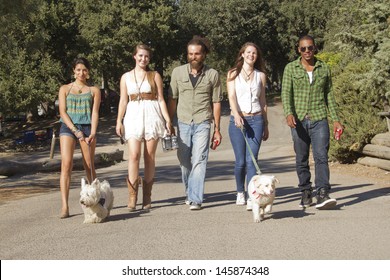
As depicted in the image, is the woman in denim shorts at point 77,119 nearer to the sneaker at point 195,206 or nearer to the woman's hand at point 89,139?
the woman's hand at point 89,139

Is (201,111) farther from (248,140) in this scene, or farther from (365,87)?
(365,87)

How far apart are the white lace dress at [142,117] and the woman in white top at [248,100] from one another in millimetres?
985

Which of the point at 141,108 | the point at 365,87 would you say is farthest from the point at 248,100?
the point at 365,87

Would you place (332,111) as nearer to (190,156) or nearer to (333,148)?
(190,156)

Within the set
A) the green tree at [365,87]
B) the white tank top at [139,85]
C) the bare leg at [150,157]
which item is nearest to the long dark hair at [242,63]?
the white tank top at [139,85]

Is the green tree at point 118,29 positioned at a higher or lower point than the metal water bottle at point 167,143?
higher

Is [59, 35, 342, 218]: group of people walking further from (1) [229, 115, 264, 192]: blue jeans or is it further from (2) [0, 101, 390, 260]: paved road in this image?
(2) [0, 101, 390, 260]: paved road

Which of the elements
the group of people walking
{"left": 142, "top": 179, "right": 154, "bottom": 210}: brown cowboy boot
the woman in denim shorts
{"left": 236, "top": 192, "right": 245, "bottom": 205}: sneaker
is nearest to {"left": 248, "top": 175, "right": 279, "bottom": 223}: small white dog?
the group of people walking

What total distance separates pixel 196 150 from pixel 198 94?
0.73 m

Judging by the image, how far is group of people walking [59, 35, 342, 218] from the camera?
792cm

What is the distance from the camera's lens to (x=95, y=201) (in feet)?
23.3

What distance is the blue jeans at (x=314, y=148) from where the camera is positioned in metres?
7.99
